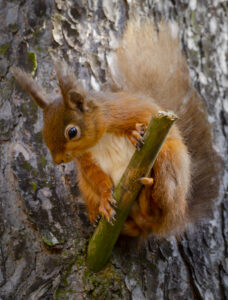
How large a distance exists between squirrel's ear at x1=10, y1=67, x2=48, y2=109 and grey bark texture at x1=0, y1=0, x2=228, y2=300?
0.51 feet

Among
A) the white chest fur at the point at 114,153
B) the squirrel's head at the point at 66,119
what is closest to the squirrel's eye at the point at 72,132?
the squirrel's head at the point at 66,119

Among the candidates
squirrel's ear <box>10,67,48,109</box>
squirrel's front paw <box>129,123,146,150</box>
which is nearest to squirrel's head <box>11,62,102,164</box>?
squirrel's ear <box>10,67,48,109</box>

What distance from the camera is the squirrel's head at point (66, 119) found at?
1.29 metres

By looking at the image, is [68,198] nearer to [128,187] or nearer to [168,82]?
[128,187]

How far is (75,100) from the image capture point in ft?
4.32

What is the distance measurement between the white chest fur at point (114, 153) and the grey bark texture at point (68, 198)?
0.14 metres

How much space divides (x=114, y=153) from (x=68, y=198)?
9.2 inches

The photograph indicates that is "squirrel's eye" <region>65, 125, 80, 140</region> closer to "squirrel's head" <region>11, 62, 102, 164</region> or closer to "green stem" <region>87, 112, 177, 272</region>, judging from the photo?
"squirrel's head" <region>11, 62, 102, 164</region>

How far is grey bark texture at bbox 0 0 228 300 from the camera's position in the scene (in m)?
1.35

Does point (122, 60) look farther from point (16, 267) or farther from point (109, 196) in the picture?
point (16, 267)

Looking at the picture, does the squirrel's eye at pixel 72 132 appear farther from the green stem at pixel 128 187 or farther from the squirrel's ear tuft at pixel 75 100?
the green stem at pixel 128 187

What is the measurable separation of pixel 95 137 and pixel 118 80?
327 millimetres

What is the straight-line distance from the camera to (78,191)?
4.86ft

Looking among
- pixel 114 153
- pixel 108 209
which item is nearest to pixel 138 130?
pixel 114 153
